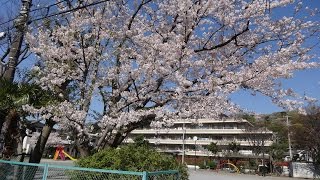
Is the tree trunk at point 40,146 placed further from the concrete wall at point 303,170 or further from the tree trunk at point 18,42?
the concrete wall at point 303,170

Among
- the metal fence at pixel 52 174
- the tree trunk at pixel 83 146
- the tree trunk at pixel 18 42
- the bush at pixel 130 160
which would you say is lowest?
the metal fence at pixel 52 174

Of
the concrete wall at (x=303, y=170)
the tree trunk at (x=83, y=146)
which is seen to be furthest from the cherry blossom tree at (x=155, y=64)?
the concrete wall at (x=303, y=170)

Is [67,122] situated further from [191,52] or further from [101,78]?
[191,52]

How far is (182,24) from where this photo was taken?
34.4 feet

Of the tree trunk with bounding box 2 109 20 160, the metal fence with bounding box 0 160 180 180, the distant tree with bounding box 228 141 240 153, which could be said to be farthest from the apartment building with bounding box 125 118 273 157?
the metal fence with bounding box 0 160 180 180

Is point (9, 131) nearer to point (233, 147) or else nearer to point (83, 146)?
point (83, 146)

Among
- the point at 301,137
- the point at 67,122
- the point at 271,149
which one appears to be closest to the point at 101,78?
the point at 67,122

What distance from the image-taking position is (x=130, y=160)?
327 inches

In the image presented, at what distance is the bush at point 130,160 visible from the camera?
8.19 meters

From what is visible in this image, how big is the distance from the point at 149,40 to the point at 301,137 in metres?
33.3

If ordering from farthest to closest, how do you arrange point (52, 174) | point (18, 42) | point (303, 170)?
point (303, 170), point (18, 42), point (52, 174)

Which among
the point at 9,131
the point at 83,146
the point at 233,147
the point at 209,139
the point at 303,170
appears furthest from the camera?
the point at 209,139

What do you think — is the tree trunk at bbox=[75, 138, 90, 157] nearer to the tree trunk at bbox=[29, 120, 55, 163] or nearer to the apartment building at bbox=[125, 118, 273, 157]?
the tree trunk at bbox=[29, 120, 55, 163]

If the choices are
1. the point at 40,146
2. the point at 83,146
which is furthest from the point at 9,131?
the point at 40,146
